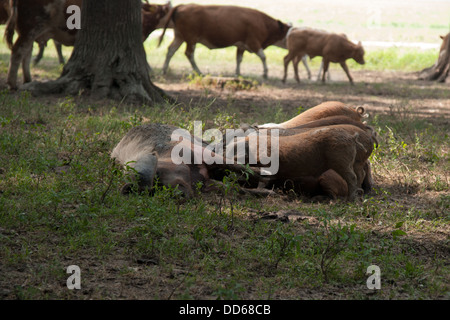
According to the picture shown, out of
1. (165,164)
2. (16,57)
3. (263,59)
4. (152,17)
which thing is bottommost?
(165,164)

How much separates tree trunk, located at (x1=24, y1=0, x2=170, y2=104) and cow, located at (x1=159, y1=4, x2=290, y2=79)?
626 cm

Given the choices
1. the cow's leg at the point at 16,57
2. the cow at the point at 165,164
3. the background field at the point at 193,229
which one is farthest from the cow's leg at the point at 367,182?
the cow's leg at the point at 16,57

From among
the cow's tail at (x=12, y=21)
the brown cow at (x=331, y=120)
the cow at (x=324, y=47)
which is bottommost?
the brown cow at (x=331, y=120)

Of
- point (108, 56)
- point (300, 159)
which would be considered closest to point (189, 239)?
point (300, 159)

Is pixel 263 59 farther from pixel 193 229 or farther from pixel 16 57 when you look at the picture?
pixel 193 229

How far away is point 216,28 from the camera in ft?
53.3

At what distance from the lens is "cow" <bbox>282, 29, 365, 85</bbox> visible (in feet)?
50.6

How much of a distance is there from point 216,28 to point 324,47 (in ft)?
9.43

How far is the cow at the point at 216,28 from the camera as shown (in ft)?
53.3

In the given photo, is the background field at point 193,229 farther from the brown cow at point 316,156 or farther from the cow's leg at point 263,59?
the cow's leg at point 263,59

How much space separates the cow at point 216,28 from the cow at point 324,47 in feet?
3.25

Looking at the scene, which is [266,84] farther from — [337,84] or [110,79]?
[110,79]

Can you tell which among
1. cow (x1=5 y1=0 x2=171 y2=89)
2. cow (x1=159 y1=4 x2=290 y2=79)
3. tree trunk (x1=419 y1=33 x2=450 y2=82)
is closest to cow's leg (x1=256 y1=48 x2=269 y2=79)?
cow (x1=159 y1=4 x2=290 y2=79)

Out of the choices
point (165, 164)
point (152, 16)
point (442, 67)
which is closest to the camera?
point (165, 164)
